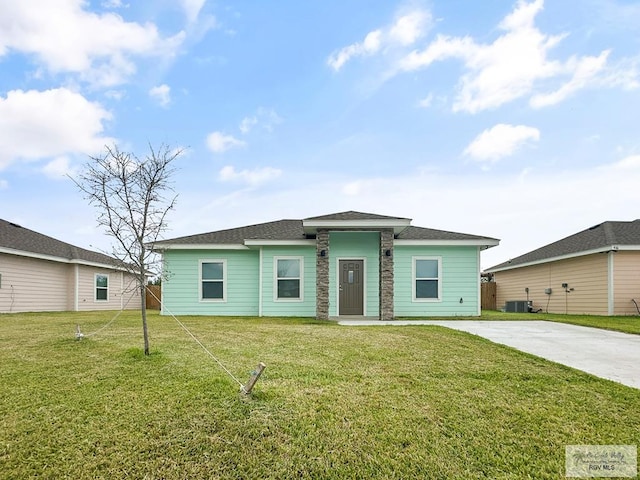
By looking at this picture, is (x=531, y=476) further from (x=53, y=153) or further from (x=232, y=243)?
(x=53, y=153)

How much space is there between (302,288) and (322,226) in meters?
2.59

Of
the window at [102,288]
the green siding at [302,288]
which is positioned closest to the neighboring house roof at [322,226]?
the green siding at [302,288]

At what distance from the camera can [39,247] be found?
16375 millimetres

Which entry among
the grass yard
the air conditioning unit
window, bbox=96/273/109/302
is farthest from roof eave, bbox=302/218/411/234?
window, bbox=96/273/109/302

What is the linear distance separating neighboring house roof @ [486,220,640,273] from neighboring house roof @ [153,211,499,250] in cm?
429

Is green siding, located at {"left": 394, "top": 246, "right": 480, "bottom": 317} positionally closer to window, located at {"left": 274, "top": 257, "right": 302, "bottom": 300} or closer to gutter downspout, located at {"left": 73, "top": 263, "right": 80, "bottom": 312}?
window, located at {"left": 274, "top": 257, "right": 302, "bottom": 300}

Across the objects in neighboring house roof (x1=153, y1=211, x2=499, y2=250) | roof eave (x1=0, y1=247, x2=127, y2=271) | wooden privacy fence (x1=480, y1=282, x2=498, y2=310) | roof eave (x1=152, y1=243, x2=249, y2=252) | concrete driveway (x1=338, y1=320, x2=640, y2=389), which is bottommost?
wooden privacy fence (x1=480, y1=282, x2=498, y2=310)

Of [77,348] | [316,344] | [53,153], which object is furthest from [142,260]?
[53,153]

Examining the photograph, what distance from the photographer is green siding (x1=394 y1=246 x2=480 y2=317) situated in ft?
41.4

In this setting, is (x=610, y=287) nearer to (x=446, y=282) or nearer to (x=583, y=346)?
(x=446, y=282)

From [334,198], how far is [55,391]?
47.9 feet

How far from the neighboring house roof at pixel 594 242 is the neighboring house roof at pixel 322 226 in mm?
4294

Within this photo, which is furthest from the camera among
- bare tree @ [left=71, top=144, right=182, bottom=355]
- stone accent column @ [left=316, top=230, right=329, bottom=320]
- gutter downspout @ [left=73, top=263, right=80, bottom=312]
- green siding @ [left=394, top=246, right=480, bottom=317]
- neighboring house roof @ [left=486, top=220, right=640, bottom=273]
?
gutter downspout @ [left=73, top=263, right=80, bottom=312]

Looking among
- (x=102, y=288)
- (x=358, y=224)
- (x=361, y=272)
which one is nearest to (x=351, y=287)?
(x=361, y=272)
